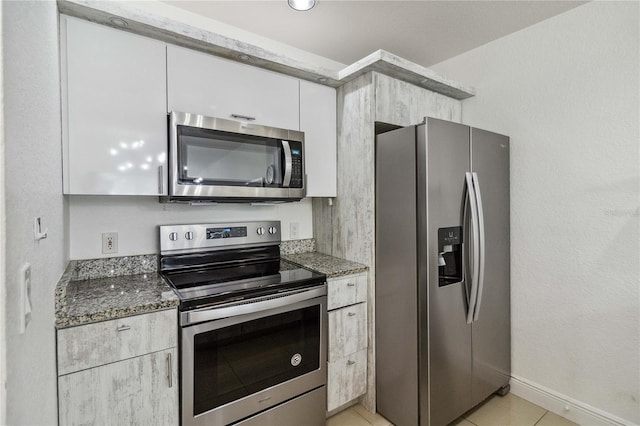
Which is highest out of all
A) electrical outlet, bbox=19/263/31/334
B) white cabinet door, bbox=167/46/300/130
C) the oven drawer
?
white cabinet door, bbox=167/46/300/130

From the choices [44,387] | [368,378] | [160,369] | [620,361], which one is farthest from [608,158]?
[44,387]

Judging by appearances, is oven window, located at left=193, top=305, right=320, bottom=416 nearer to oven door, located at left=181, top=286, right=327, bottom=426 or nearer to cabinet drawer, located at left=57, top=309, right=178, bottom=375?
oven door, located at left=181, top=286, right=327, bottom=426

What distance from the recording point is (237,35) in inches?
86.4

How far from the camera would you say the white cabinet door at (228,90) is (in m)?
1.71

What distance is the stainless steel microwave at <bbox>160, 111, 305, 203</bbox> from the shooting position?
1656mm

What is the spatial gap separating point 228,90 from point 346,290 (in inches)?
54.9

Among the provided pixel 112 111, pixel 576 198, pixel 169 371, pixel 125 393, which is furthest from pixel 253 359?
pixel 576 198

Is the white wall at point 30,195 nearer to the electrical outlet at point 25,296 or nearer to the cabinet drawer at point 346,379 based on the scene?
the electrical outlet at point 25,296

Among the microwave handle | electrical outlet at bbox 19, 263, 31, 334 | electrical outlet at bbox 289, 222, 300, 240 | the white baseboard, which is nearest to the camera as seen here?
electrical outlet at bbox 19, 263, 31, 334

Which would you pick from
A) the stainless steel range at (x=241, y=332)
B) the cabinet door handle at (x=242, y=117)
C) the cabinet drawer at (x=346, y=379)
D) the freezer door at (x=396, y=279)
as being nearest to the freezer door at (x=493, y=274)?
the freezer door at (x=396, y=279)

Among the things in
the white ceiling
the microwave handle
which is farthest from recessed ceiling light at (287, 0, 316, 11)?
the microwave handle

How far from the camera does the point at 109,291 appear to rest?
4.91 ft

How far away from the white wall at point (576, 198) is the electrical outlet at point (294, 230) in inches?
62.6

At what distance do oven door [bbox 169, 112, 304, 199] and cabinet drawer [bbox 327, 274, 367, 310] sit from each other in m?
A: 0.60
